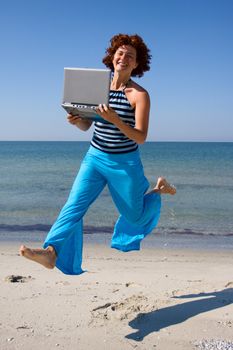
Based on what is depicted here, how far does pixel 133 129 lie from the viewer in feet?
12.5

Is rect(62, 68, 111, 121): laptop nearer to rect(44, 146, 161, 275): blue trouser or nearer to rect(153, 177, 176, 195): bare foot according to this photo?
rect(44, 146, 161, 275): blue trouser

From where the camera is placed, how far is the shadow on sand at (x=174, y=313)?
159 inches

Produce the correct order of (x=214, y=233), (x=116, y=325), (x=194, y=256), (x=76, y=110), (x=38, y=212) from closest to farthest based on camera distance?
(x=76, y=110) → (x=116, y=325) → (x=194, y=256) → (x=214, y=233) → (x=38, y=212)

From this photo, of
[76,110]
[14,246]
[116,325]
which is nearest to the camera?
[76,110]

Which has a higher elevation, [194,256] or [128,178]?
[128,178]

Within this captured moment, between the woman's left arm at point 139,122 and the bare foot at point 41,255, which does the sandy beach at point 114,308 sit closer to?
the bare foot at point 41,255

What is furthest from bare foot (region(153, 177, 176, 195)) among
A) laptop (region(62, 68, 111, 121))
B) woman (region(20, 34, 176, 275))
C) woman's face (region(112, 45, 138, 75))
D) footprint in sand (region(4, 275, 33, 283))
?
footprint in sand (region(4, 275, 33, 283))

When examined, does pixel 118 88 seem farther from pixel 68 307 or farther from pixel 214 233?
pixel 214 233

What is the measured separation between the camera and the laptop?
3.59 meters

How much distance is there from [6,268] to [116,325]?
263 cm

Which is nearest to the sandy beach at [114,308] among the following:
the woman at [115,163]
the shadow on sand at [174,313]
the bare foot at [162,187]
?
the shadow on sand at [174,313]

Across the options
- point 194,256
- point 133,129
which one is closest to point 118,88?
point 133,129

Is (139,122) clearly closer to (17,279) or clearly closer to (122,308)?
(122,308)

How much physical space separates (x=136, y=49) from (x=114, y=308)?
93.5 inches
